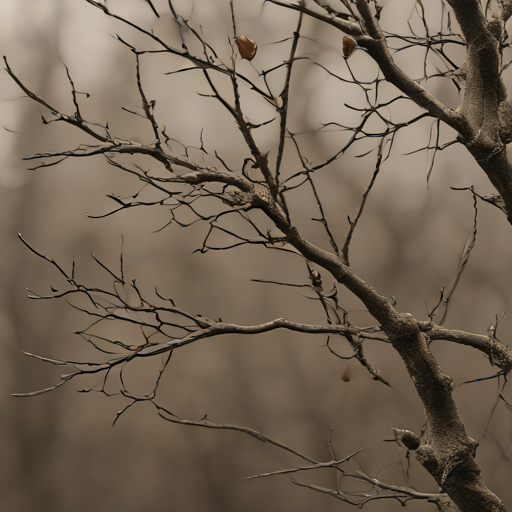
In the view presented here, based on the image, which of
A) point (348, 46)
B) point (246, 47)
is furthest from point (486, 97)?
point (246, 47)

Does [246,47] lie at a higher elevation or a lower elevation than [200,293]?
lower

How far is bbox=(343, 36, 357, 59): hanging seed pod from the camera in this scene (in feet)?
2.36

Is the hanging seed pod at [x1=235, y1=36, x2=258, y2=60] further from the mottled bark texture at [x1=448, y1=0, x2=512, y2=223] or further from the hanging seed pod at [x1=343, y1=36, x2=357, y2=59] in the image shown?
the mottled bark texture at [x1=448, y1=0, x2=512, y2=223]

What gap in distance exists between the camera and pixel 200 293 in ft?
5.55

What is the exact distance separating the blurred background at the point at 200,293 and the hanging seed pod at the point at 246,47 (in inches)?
34.5

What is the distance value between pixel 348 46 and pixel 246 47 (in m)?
0.18

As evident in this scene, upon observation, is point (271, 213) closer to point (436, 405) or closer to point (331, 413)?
point (436, 405)

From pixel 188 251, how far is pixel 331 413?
84cm

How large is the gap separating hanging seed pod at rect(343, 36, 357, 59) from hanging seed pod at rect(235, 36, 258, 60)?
0.51 feet

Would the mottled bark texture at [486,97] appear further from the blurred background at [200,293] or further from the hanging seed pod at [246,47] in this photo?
the blurred background at [200,293]

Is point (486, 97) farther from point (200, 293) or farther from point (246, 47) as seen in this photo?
point (200, 293)

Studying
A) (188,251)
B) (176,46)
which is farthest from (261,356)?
(176,46)

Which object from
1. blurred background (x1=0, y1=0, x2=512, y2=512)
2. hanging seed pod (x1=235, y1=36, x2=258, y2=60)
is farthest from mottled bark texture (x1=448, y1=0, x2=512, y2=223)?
blurred background (x1=0, y1=0, x2=512, y2=512)

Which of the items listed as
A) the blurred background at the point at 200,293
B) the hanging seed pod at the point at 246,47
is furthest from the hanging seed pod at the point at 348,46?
the blurred background at the point at 200,293
